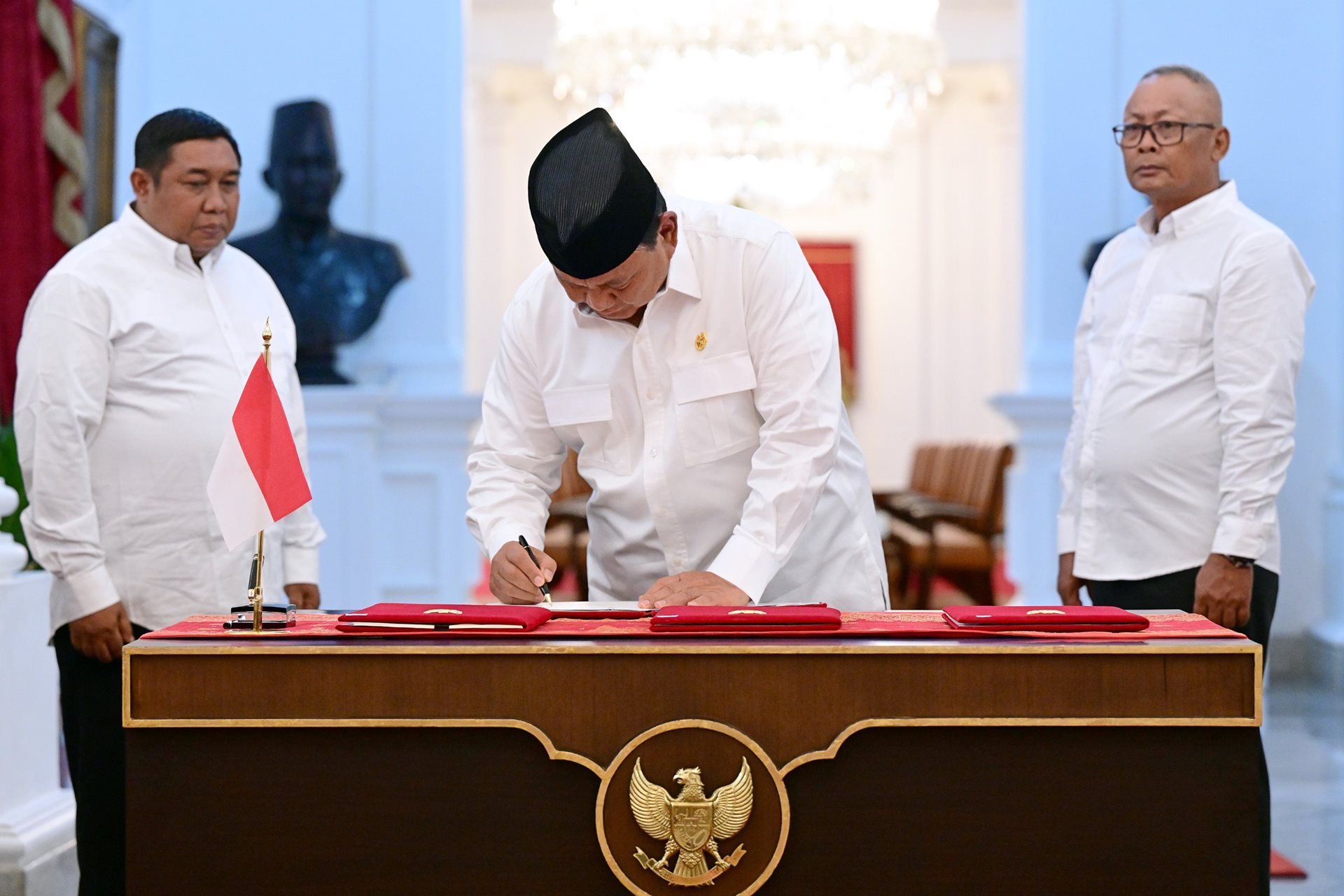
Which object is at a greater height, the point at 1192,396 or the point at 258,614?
the point at 1192,396

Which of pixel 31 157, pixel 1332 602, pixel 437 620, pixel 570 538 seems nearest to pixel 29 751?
pixel 437 620

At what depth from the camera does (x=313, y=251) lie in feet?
18.7

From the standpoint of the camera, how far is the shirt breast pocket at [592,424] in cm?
245

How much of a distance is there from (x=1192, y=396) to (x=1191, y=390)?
0.01 metres

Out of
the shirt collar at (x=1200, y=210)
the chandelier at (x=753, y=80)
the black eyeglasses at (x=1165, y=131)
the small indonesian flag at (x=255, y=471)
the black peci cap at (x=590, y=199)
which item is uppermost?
the chandelier at (x=753, y=80)

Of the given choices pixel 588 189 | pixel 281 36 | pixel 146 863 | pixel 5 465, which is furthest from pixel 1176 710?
pixel 281 36

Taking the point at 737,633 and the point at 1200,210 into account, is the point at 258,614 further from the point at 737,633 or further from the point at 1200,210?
the point at 1200,210

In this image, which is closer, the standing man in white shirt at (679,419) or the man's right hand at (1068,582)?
the standing man in white shirt at (679,419)

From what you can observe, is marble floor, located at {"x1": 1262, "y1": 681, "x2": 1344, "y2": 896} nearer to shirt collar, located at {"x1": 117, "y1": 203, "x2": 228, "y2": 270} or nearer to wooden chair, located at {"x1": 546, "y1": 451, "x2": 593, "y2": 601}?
shirt collar, located at {"x1": 117, "y1": 203, "x2": 228, "y2": 270}

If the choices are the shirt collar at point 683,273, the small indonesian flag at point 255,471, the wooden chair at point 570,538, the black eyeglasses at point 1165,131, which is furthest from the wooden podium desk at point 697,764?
the wooden chair at point 570,538

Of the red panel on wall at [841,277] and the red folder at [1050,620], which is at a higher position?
the red panel on wall at [841,277]

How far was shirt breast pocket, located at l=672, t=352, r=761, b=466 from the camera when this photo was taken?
7.96ft

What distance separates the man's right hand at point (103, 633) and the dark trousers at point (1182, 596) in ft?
6.54

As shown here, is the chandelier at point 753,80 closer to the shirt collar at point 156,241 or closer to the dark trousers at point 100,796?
the shirt collar at point 156,241
